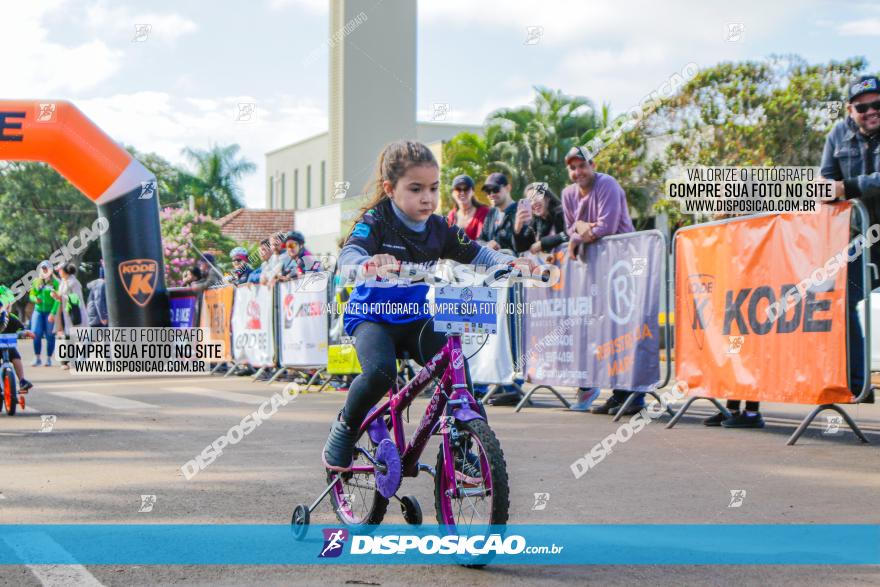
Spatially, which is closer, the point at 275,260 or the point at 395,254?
the point at 395,254

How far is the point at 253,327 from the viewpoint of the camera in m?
17.4

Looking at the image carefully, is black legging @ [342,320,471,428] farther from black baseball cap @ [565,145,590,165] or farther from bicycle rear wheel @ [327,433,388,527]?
black baseball cap @ [565,145,590,165]

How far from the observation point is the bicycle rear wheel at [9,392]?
36.1ft

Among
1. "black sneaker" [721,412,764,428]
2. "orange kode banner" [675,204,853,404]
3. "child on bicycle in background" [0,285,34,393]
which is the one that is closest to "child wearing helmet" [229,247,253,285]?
"child on bicycle in background" [0,285,34,393]

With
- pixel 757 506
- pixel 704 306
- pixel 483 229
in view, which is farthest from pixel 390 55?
pixel 757 506

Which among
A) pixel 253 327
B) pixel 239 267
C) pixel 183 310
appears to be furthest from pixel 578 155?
pixel 183 310

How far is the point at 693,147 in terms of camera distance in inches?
1404

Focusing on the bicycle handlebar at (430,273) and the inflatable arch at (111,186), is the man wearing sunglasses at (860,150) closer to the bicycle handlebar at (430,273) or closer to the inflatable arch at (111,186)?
the bicycle handlebar at (430,273)

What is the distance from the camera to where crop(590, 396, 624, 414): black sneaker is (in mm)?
10461

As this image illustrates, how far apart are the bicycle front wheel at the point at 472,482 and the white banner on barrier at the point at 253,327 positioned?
39.8 feet

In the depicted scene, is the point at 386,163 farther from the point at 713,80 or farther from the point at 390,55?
the point at 390,55

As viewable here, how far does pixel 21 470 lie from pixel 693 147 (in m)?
31.1

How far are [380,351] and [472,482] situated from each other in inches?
29.4

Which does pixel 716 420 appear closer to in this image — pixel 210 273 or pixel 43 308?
pixel 210 273
